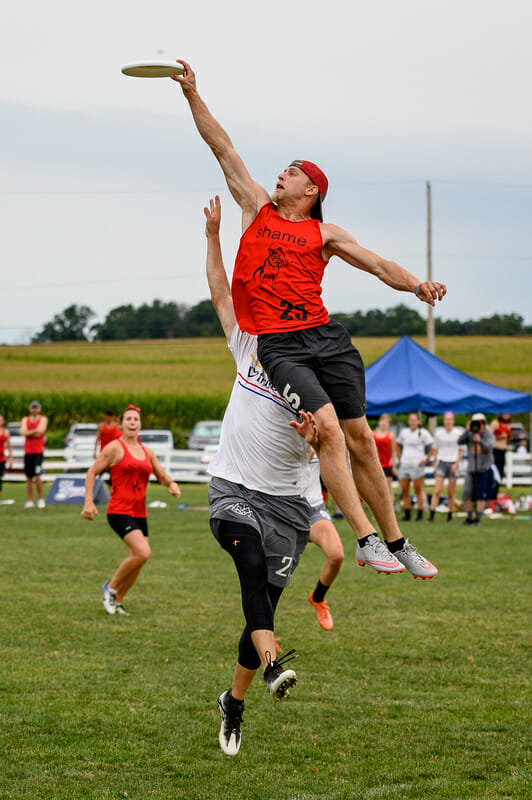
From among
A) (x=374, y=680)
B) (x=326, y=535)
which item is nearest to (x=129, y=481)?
(x=326, y=535)

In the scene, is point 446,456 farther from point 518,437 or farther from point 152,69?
point 518,437

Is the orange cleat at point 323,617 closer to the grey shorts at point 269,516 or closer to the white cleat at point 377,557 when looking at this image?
the grey shorts at point 269,516

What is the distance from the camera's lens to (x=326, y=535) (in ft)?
32.2

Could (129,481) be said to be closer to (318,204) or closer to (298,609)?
(298,609)

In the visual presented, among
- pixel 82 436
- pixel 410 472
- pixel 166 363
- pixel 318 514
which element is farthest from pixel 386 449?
pixel 166 363

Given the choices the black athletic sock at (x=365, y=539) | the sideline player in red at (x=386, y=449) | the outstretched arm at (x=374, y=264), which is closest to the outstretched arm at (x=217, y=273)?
the outstretched arm at (x=374, y=264)

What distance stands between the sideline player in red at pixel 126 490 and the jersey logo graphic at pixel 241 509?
5102 millimetres

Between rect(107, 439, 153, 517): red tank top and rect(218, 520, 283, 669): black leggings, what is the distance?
5378 millimetres

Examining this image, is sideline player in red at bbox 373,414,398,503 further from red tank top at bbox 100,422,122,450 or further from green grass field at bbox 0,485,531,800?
green grass field at bbox 0,485,531,800

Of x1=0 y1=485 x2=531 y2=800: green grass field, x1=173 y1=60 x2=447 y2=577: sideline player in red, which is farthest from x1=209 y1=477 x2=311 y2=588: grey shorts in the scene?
x1=0 y1=485 x2=531 y2=800: green grass field

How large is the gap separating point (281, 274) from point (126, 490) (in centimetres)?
586

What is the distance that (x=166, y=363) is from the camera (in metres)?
70.6

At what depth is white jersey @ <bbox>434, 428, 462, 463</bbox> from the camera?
20406 mm

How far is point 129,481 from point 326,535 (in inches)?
90.7
